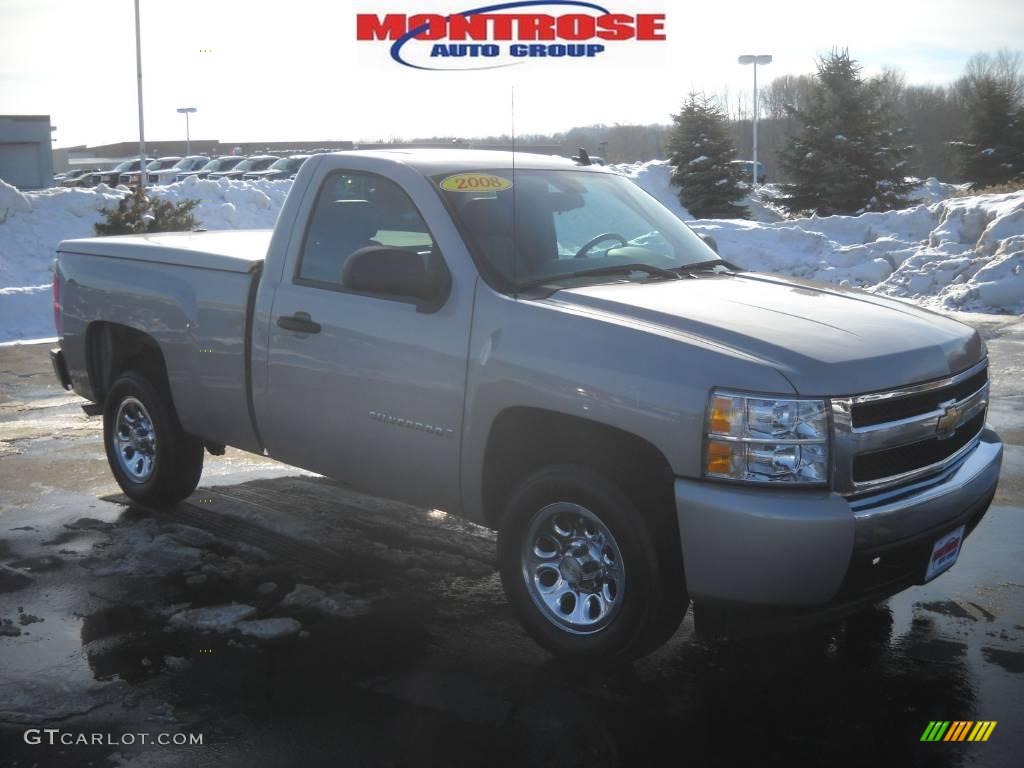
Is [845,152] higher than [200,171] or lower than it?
lower

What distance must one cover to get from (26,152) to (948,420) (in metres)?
47.3

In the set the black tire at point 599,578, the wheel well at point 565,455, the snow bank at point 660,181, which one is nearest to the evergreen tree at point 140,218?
the wheel well at point 565,455

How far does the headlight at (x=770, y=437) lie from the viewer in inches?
147

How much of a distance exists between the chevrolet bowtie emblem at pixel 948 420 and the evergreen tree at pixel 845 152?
25611 mm

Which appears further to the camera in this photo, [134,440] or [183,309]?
[134,440]

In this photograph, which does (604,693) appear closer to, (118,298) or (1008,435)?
(118,298)

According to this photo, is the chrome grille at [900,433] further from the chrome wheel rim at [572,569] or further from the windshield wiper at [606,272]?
the windshield wiper at [606,272]

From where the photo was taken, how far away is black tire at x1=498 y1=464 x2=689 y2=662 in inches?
157

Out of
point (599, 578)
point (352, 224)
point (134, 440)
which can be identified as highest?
point (352, 224)

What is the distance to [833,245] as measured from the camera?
19438 mm

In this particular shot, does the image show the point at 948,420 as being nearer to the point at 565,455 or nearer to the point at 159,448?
the point at 565,455

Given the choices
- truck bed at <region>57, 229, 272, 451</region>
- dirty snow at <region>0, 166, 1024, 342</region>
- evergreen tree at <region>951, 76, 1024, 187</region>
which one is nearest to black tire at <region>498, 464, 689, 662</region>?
truck bed at <region>57, 229, 272, 451</region>

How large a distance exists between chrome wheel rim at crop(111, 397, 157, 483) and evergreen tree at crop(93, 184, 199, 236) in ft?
34.5

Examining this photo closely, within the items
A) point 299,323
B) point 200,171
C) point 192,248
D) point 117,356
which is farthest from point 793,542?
point 200,171
